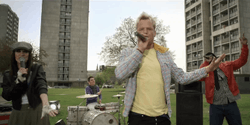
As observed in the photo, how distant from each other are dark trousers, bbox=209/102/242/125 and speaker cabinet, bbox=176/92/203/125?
1.74 ft

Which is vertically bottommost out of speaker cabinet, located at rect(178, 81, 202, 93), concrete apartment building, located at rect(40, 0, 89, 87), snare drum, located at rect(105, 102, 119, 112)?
snare drum, located at rect(105, 102, 119, 112)

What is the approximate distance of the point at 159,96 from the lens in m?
1.82

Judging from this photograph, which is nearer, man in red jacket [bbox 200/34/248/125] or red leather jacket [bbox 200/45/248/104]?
man in red jacket [bbox 200/34/248/125]

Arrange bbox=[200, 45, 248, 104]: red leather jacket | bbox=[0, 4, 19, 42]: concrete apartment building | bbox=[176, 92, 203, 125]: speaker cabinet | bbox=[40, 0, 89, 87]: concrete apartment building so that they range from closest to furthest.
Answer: bbox=[176, 92, 203, 125]: speaker cabinet → bbox=[200, 45, 248, 104]: red leather jacket → bbox=[40, 0, 89, 87]: concrete apartment building → bbox=[0, 4, 19, 42]: concrete apartment building

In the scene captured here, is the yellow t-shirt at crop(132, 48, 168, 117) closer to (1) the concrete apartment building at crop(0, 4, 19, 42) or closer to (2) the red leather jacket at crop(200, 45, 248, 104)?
(2) the red leather jacket at crop(200, 45, 248, 104)

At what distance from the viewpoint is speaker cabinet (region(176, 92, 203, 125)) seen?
3561mm

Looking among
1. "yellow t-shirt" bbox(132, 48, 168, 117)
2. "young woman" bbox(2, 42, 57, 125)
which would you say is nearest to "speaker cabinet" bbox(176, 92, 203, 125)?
"yellow t-shirt" bbox(132, 48, 168, 117)

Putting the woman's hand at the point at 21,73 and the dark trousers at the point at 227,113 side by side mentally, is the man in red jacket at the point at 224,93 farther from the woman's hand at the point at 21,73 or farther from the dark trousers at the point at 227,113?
the woman's hand at the point at 21,73

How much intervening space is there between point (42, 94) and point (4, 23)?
146m

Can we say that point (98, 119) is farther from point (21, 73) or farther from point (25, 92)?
point (21, 73)

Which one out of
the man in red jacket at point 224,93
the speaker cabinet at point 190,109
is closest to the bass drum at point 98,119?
the speaker cabinet at point 190,109

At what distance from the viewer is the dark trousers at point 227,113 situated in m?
3.70

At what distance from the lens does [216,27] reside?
50188 mm

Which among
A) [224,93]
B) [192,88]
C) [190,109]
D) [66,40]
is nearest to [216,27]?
[66,40]
